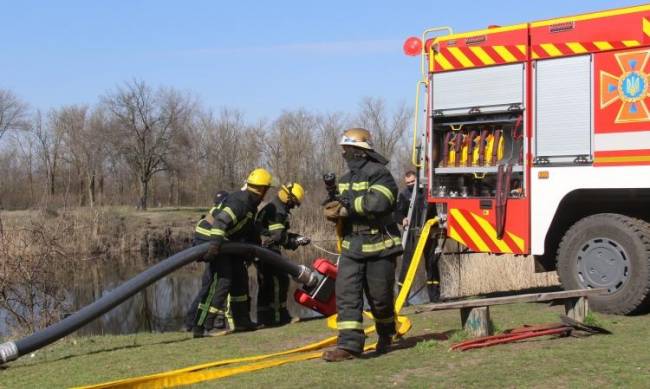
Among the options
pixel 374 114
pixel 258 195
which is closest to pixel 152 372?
pixel 258 195

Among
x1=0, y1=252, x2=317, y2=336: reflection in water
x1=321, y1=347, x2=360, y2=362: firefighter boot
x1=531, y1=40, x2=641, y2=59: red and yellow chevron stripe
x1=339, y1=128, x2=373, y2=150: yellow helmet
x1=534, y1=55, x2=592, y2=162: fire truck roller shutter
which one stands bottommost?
x1=0, y1=252, x2=317, y2=336: reflection in water

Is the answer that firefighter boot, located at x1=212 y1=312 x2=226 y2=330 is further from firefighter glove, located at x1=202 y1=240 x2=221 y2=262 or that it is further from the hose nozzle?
firefighter glove, located at x1=202 y1=240 x2=221 y2=262

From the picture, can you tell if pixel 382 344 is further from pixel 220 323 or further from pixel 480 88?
pixel 220 323

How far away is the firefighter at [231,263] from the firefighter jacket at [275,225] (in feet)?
1.04

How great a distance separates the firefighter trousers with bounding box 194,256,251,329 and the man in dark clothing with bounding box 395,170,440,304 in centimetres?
185

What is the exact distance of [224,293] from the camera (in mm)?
8172

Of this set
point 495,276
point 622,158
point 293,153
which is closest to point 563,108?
point 622,158

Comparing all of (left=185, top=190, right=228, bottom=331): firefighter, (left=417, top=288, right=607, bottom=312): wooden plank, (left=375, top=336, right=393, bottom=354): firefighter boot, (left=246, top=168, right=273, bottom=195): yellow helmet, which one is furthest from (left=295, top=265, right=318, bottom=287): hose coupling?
(left=375, top=336, right=393, bottom=354): firefighter boot

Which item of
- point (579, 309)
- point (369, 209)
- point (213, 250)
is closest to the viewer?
point (369, 209)

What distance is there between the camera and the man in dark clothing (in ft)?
29.5

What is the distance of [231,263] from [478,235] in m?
2.74

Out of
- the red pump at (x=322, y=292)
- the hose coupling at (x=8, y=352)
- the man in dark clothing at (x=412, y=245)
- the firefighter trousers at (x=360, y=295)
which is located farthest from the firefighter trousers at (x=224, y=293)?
the firefighter trousers at (x=360, y=295)

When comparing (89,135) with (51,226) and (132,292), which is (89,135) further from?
(132,292)

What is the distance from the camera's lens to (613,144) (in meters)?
7.30
